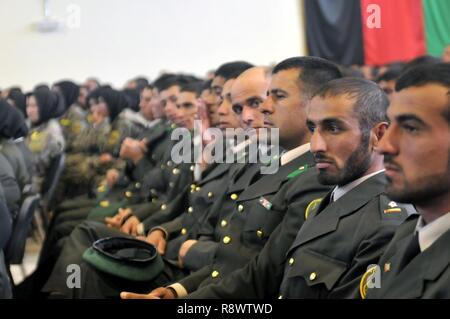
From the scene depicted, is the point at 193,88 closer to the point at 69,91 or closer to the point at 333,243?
the point at 333,243

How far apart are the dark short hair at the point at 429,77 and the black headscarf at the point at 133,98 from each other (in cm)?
496

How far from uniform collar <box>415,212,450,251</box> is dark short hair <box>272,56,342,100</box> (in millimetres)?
945

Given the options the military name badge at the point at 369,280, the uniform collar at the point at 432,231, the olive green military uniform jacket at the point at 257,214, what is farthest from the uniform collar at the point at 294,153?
the uniform collar at the point at 432,231

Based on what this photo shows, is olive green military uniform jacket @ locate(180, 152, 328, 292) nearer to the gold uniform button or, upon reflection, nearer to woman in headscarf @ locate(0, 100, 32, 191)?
the gold uniform button

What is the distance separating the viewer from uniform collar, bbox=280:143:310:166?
7.36 feet

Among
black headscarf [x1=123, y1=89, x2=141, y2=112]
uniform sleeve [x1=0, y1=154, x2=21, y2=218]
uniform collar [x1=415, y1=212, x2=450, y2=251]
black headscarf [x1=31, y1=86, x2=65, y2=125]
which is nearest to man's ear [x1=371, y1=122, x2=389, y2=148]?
uniform collar [x1=415, y1=212, x2=450, y2=251]

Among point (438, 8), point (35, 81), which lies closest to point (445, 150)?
point (438, 8)

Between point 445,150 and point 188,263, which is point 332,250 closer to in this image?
point 445,150

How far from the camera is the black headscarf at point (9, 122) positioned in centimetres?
403

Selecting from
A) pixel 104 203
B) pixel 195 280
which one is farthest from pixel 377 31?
pixel 195 280

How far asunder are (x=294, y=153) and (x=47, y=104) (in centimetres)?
440

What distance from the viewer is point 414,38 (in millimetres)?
7637

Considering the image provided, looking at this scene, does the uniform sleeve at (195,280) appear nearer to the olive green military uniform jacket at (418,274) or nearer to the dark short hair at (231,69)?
the olive green military uniform jacket at (418,274)

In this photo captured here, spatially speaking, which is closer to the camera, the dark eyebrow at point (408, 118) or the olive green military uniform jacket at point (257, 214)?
the dark eyebrow at point (408, 118)
